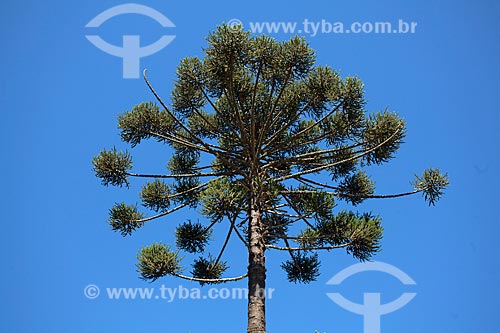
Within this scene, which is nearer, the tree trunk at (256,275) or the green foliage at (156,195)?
the tree trunk at (256,275)

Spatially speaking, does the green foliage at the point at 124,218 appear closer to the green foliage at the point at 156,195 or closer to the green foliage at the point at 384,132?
the green foliage at the point at 156,195

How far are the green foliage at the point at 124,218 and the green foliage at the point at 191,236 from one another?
0.72 metres

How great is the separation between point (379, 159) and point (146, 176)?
4.07m

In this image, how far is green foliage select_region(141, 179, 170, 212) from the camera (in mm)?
12828

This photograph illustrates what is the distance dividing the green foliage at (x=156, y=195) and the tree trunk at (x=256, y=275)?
2.40m

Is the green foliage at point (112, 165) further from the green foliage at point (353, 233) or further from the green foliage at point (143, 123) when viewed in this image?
the green foliage at point (353, 233)

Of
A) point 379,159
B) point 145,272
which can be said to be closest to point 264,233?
point 145,272

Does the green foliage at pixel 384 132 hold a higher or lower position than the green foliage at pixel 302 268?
higher

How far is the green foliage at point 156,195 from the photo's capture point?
42.1 feet

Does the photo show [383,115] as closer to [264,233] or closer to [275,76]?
[275,76]

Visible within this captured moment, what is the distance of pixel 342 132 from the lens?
469 inches

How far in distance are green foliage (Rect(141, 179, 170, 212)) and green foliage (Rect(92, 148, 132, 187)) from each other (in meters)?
0.56

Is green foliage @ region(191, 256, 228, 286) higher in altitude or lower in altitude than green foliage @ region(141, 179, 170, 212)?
lower

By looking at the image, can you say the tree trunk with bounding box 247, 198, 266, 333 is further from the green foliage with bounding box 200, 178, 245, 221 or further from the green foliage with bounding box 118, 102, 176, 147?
the green foliage with bounding box 118, 102, 176, 147
